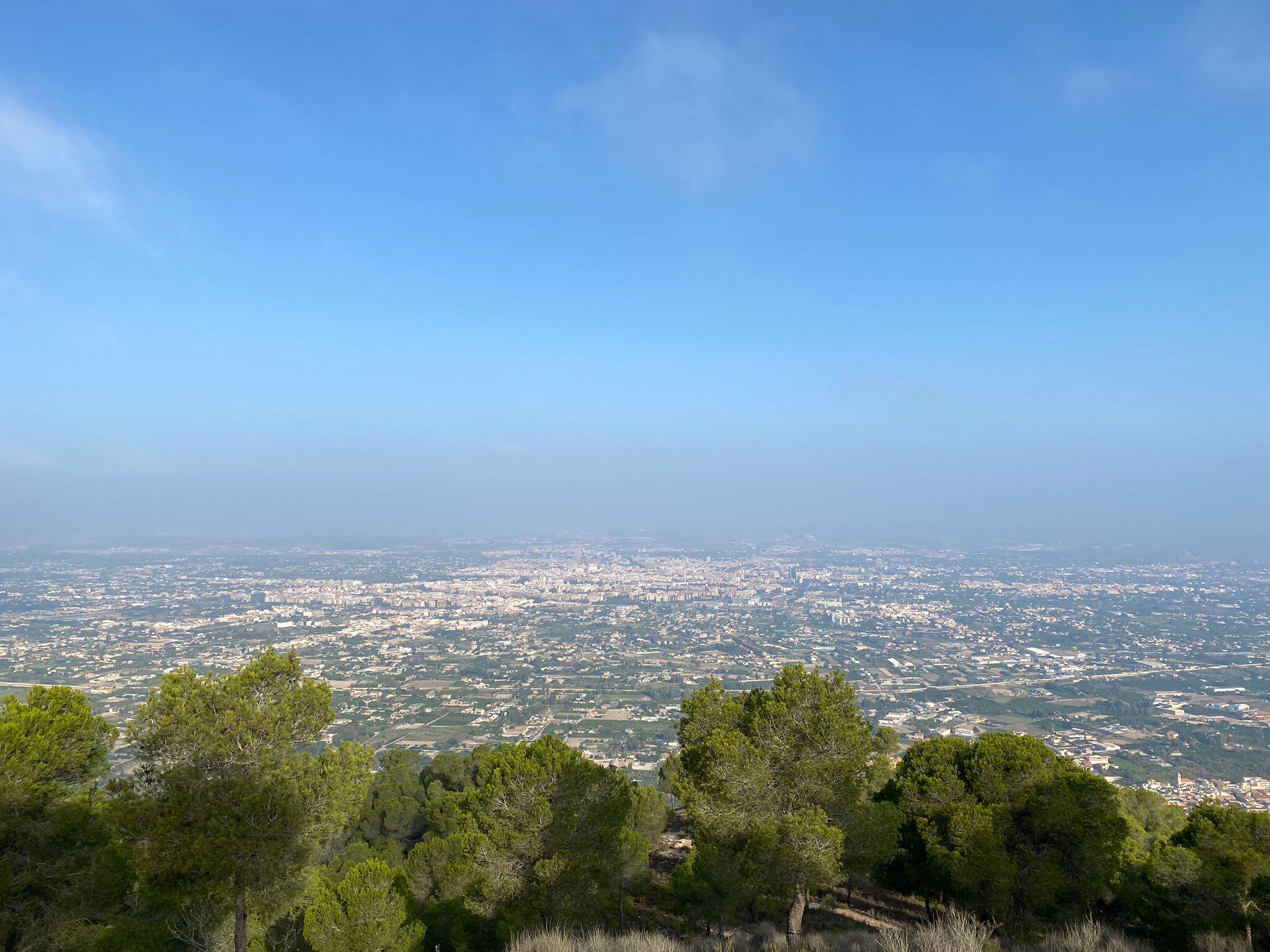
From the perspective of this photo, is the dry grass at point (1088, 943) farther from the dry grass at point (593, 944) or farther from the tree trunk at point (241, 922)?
the tree trunk at point (241, 922)

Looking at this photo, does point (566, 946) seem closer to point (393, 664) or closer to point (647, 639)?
point (393, 664)

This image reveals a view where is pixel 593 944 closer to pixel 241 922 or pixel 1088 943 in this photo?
pixel 241 922

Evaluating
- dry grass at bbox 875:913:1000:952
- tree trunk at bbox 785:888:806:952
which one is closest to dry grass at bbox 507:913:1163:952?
dry grass at bbox 875:913:1000:952

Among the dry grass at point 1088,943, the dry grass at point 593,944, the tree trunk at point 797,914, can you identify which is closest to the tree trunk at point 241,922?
the dry grass at point 593,944

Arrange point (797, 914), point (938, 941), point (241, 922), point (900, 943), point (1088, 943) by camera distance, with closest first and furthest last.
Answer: point (938, 941), point (900, 943), point (1088, 943), point (241, 922), point (797, 914)

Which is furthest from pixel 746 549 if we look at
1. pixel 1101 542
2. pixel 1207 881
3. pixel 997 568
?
pixel 1207 881

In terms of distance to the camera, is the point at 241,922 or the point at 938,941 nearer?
the point at 938,941

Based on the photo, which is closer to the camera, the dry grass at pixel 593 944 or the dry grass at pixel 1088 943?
the dry grass at pixel 1088 943

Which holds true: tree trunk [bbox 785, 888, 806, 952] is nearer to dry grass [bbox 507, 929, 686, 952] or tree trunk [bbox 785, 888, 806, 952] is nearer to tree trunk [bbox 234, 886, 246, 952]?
dry grass [bbox 507, 929, 686, 952]

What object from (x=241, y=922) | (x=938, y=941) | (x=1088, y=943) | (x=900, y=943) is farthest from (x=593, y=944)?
(x=1088, y=943)

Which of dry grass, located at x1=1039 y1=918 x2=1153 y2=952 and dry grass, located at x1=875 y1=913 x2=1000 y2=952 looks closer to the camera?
dry grass, located at x1=875 y1=913 x2=1000 y2=952

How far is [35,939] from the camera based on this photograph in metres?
7.35

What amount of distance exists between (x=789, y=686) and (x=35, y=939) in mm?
10817

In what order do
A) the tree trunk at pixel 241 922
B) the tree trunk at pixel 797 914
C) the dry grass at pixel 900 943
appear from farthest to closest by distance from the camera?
the tree trunk at pixel 797 914 → the tree trunk at pixel 241 922 → the dry grass at pixel 900 943
